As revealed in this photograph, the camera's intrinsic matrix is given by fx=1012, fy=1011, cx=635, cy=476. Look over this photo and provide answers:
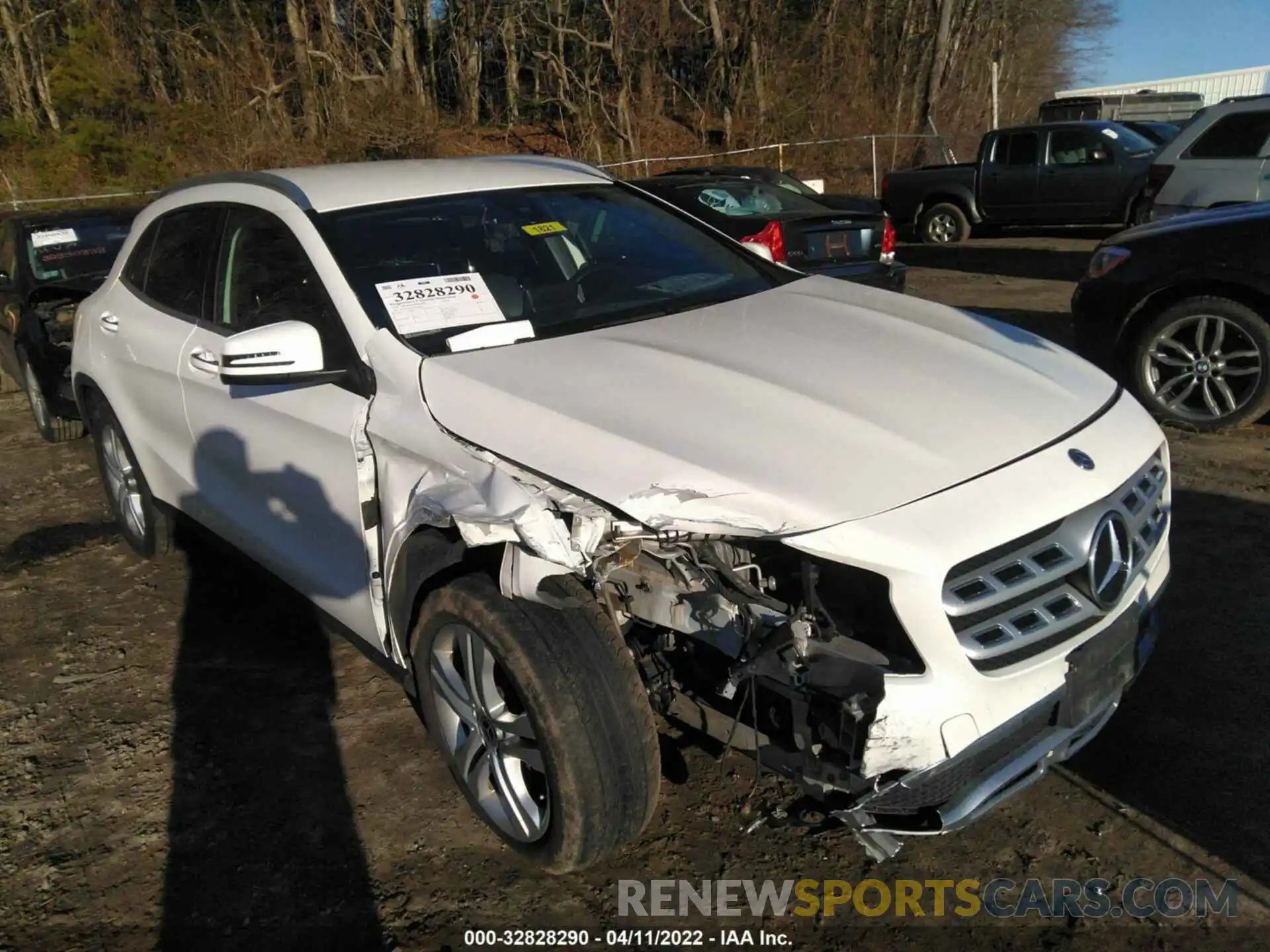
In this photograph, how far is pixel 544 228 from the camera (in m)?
3.71

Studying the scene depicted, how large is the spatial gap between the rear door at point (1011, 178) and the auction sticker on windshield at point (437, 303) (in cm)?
1325

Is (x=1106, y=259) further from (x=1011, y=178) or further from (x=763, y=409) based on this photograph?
(x=1011, y=178)

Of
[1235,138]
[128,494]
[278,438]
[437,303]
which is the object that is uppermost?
[437,303]

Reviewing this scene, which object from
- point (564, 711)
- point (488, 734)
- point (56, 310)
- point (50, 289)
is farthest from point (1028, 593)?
point (50, 289)

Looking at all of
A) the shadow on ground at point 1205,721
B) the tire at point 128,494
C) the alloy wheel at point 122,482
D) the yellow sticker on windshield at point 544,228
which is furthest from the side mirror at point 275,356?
the shadow on ground at point 1205,721

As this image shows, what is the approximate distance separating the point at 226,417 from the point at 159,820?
135cm

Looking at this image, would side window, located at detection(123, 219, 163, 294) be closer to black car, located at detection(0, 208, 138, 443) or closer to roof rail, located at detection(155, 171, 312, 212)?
roof rail, located at detection(155, 171, 312, 212)

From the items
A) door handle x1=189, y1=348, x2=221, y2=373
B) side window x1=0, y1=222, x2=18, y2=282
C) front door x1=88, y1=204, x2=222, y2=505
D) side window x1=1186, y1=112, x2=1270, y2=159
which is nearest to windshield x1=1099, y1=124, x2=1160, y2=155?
side window x1=1186, y1=112, x2=1270, y2=159

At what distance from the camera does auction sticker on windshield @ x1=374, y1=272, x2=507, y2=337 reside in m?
3.05

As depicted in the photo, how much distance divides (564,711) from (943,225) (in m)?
14.9

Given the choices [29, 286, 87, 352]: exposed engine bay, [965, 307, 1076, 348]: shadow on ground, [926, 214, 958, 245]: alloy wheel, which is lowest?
[926, 214, 958, 245]: alloy wheel

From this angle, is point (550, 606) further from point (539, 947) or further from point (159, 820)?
point (159, 820)

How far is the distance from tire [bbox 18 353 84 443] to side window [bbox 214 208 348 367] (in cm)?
396

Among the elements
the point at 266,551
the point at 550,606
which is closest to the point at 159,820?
the point at 266,551
